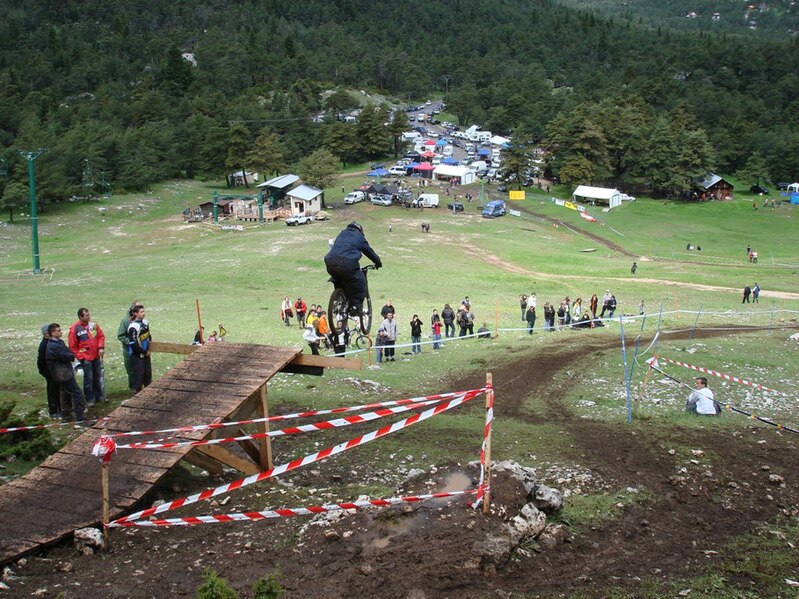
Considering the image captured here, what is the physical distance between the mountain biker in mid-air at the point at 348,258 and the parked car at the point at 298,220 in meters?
59.2

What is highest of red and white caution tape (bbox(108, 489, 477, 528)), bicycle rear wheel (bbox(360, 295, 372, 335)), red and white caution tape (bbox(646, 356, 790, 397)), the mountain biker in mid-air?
the mountain biker in mid-air

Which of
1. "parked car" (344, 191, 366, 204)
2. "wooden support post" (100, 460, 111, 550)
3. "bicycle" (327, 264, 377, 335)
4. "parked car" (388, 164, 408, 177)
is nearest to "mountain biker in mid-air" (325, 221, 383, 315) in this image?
"bicycle" (327, 264, 377, 335)

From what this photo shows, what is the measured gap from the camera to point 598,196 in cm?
9850

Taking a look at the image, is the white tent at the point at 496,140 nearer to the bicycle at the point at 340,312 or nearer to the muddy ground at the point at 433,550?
the bicycle at the point at 340,312

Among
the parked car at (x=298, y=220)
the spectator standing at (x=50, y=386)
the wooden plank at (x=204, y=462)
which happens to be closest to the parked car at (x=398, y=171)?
the parked car at (x=298, y=220)

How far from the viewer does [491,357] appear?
21.9m

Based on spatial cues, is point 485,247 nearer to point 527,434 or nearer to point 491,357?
point 491,357

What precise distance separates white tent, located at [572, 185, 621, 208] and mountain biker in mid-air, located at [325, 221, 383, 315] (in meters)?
88.5

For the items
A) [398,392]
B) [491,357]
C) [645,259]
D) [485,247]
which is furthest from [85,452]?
[645,259]

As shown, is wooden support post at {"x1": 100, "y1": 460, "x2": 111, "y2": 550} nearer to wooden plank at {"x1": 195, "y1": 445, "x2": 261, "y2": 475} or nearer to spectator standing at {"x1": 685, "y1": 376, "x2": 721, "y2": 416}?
wooden plank at {"x1": 195, "y1": 445, "x2": 261, "y2": 475}

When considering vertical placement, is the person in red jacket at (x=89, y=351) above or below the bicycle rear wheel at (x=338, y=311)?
below

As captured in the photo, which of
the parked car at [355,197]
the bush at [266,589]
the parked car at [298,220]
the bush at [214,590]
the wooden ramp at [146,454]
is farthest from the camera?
the parked car at [355,197]

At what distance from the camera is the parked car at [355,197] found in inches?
3462

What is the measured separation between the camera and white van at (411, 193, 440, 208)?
286 ft
